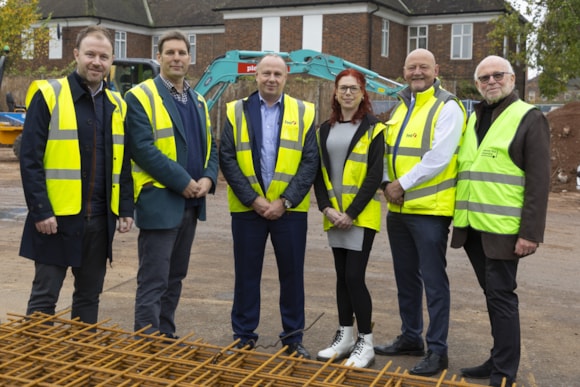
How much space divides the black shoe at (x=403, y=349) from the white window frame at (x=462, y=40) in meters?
30.7

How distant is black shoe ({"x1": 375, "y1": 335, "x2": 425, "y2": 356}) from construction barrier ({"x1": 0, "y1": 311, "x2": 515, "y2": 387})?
1691 millimetres

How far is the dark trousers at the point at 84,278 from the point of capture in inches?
183

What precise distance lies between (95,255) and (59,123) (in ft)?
3.08

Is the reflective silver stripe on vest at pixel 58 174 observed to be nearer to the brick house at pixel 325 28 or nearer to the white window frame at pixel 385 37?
the brick house at pixel 325 28

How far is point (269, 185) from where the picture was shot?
5305mm

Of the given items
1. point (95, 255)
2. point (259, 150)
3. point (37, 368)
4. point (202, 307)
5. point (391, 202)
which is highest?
point (259, 150)

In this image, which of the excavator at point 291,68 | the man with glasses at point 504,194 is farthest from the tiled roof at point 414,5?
the man with glasses at point 504,194

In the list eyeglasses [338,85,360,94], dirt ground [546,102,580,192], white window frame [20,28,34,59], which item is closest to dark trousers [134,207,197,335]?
eyeglasses [338,85,360,94]

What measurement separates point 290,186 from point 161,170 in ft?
3.16

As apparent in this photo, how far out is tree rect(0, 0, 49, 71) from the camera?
31.7 meters

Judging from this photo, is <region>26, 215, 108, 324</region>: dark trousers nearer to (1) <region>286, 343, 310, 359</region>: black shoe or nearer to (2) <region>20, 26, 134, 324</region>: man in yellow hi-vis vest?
(2) <region>20, 26, 134, 324</region>: man in yellow hi-vis vest

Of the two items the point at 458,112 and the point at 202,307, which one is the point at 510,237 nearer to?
the point at 458,112

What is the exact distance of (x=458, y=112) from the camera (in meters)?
5.17

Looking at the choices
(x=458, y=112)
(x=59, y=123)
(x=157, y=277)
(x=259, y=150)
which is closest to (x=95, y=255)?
(x=157, y=277)
